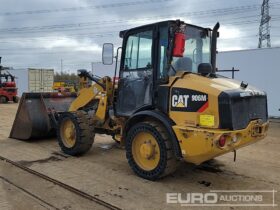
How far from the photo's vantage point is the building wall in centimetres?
1828

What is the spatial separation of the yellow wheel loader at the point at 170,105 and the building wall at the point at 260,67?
40.9 ft

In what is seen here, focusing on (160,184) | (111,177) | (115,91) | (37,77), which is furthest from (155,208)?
(37,77)

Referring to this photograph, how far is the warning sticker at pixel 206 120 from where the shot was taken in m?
5.36

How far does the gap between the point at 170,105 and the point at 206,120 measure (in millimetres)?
712

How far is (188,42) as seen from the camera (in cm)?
646

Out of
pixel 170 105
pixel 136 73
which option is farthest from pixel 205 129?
pixel 136 73

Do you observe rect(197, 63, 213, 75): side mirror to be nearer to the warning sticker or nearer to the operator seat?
the operator seat

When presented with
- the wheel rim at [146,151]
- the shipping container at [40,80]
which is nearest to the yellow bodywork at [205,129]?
the wheel rim at [146,151]

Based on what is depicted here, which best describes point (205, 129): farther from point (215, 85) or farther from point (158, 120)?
point (158, 120)

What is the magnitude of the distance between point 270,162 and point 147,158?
2.85 meters

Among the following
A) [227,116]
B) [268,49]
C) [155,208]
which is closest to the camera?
[155,208]

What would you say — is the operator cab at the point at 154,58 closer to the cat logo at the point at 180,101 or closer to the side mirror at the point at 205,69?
the side mirror at the point at 205,69

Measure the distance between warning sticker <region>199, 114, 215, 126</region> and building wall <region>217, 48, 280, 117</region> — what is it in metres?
13.8

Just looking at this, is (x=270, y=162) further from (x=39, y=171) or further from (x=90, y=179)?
(x=39, y=171)
